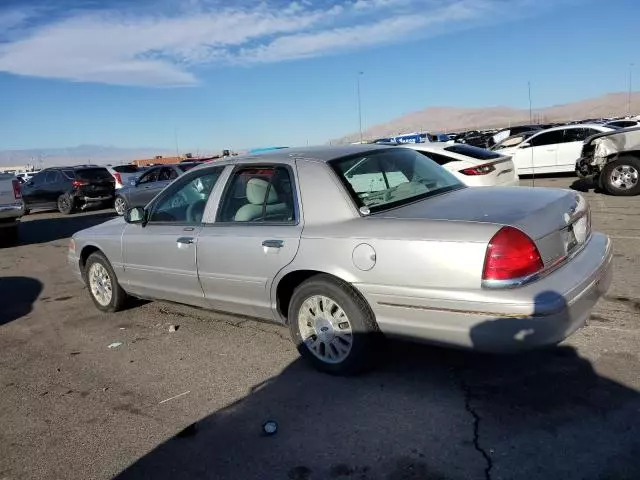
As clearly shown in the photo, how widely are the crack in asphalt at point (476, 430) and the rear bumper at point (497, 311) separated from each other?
15.4 inches

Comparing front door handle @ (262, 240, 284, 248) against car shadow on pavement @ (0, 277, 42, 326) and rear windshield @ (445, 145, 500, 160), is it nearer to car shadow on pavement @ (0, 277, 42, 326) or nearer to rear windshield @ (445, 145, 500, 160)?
car shadow on pavement @ (0, 277, 42, 326)

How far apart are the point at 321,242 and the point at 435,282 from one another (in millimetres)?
858

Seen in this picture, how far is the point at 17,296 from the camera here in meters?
7.46

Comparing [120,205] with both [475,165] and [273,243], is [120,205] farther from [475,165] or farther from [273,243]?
[273,243]

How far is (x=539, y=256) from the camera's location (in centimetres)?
332

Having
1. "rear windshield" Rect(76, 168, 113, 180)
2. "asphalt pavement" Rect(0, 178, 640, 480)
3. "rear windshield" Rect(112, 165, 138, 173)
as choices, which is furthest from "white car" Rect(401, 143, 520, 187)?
"rear windshield" Rect(112, 165, 138, 173)

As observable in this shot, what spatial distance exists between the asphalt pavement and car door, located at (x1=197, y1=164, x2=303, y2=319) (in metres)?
0.52


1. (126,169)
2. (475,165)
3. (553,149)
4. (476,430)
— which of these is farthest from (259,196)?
(126,169)

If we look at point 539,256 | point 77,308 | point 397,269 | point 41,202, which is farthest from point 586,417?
point 41,202

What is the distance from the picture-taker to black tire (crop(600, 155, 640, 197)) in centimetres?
1137

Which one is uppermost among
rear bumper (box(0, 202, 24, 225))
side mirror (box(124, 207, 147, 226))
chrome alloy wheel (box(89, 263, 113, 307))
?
side mirror (box(124, 207, 147, 226))

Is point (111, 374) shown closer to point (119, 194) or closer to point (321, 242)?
point (321, 242)

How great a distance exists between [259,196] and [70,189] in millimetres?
15976

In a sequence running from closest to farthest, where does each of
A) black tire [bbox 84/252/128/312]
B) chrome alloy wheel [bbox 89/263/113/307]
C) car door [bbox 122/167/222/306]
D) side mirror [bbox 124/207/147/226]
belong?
car door [bbox 122/167/222/306] → side mirror [bbox 124/207/147/226] → black tire [bbox 84/252/128/312] → chrome alloy wheel [bbox 89/263/113/307]
